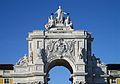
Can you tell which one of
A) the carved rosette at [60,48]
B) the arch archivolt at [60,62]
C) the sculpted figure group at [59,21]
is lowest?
the arch archivolt at [60,62]

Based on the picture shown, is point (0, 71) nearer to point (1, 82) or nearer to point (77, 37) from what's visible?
point (1, 82)

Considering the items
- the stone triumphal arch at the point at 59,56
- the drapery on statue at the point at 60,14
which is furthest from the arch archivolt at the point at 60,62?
the drapery on statue at the point at 60,14

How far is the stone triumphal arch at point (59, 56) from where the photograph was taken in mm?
67188

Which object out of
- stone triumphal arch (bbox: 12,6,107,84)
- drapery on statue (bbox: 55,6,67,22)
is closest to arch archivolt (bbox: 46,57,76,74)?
stone triumphal arch (bbox: 12,6,107,84)

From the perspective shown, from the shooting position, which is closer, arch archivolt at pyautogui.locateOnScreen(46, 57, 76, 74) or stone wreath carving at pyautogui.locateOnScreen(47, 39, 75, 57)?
arch archivolt at pyautogui.locateOnScreen(46, 57, 76, 74)

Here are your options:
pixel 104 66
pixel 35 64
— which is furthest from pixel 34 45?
pixel 104 66

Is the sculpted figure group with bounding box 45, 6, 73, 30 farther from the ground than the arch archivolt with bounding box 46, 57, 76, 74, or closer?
farther from the ground

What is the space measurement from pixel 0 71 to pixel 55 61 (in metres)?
7.44

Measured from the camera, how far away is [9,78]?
69062 mm

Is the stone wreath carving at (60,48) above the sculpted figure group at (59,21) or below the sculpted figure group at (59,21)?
below

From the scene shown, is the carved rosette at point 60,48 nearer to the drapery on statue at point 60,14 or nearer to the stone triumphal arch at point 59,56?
the stone triumphal arch at point 59,56

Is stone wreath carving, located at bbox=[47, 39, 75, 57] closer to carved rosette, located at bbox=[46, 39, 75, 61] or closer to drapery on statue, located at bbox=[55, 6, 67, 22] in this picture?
carved rosette, located at bbox=[46, 39, 75, 61]

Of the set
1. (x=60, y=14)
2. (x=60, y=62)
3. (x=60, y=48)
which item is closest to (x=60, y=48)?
(x=60, y=48)

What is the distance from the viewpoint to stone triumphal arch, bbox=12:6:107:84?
67.2 metres
